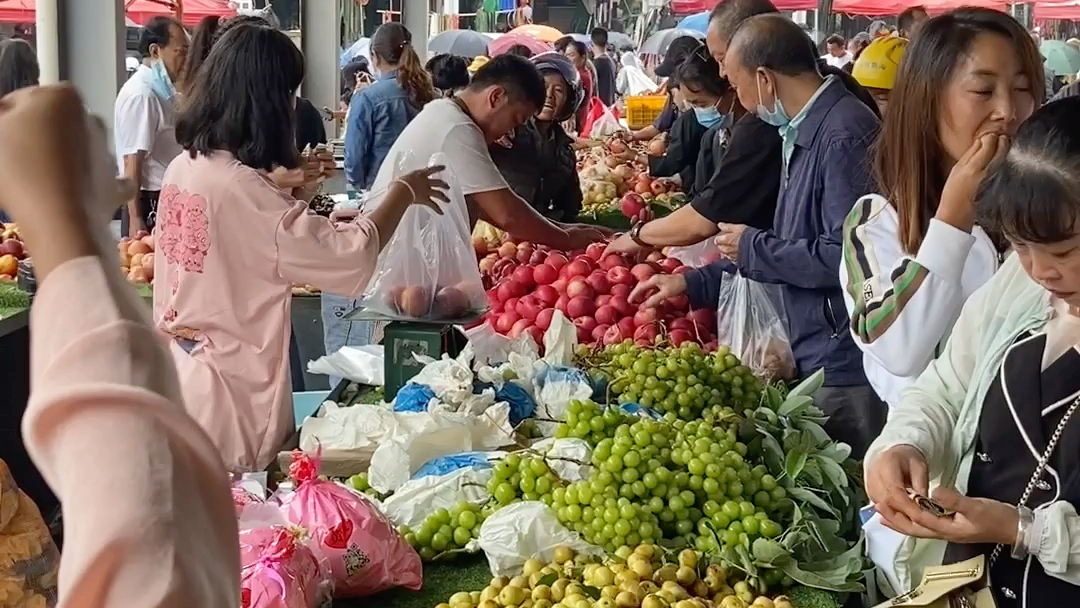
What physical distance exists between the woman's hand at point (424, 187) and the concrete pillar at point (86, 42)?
3694mm

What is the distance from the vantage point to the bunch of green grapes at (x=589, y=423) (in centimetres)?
248

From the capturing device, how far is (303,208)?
290 centimetres

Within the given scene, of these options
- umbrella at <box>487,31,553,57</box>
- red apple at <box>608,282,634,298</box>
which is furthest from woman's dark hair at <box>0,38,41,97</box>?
umbrella at <box>487,31,553,57</box>

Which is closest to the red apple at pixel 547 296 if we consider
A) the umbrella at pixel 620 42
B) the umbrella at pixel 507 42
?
the umbrella at pixel 507 42

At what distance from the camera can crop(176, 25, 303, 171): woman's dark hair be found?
2838mm

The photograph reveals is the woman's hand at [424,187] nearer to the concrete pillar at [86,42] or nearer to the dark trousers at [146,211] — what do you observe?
the dark trousers at [146,211]

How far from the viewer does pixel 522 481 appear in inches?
92.3

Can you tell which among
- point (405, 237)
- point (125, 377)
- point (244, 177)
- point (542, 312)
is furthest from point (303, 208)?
point (125, 377)

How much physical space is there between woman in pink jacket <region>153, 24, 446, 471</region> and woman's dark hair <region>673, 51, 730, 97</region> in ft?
7.89

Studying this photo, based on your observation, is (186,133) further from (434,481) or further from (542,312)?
(542,312)

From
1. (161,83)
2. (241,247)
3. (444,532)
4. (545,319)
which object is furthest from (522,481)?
(161,83)

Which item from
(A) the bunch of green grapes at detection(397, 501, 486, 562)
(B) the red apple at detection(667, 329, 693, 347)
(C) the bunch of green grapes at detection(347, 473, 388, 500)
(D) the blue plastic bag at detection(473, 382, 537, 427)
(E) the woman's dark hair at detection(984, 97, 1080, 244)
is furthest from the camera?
(B) the red apple at detection(667, 329, 693, 347)

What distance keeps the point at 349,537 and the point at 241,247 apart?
42.8 inches

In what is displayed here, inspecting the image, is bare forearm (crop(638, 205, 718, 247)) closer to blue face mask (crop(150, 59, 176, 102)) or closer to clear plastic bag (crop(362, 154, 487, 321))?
clear plastic bag (crop(362, 154, 487, 321))
